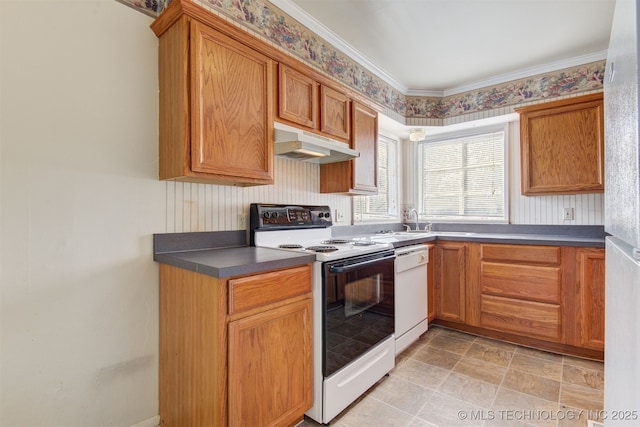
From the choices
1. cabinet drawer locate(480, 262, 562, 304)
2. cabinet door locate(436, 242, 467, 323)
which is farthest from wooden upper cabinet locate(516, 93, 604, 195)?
cabinet door locate(436, 242, 467, 323)

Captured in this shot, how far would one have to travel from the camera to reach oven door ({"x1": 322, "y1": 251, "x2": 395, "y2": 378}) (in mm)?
1665

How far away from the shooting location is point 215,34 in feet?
5.13

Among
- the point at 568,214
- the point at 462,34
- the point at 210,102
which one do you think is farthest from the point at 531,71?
the point at 210,102

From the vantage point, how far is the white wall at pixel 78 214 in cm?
127

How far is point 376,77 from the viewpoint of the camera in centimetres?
312

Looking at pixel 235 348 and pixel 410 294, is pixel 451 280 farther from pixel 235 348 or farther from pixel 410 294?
pixel 235 348

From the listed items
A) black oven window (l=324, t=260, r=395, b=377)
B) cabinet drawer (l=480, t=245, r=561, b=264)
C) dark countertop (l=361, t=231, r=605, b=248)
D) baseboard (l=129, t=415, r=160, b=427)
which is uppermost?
dark countertop (l=361, t=231, r=605, b=248)

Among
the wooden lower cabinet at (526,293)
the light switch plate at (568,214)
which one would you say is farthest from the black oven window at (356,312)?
the light switch plate at (568,214)

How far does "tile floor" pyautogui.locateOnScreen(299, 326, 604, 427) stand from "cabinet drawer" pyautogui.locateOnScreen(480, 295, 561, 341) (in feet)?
0.57

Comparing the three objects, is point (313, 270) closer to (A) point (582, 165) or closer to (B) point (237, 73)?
(B) point (237, 73)

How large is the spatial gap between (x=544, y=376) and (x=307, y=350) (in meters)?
1.80

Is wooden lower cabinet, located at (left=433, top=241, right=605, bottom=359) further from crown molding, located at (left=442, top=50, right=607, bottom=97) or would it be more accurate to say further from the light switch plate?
crown molding, located at (left=442, top=50, right=607, bottom=97)

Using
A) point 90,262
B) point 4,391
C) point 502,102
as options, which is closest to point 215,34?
point 90,262

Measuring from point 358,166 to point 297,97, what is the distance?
0.82 m
